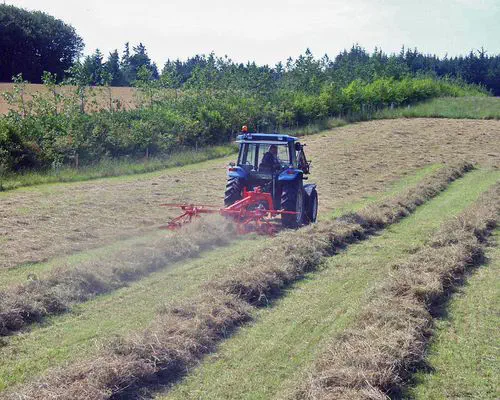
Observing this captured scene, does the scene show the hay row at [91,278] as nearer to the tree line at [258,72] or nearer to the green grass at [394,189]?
the green grass at [394,189]

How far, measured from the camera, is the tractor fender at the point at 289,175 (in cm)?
1322

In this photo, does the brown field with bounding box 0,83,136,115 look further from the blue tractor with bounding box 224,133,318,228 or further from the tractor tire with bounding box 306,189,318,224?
the tractor tire with bounding box 306,189,318,224

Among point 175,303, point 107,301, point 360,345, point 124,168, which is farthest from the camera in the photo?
point 124,168

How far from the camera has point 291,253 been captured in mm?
10102

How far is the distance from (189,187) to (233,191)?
6378mm

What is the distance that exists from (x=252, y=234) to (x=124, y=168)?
11.2 meters

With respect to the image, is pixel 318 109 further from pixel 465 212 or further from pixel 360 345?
pixel 360 345

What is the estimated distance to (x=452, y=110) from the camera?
4578 cm

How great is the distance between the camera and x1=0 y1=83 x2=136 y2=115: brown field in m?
34.9

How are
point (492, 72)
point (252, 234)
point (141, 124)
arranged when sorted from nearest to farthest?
point (252, 234)
point (141, 124)
point (492, 72)

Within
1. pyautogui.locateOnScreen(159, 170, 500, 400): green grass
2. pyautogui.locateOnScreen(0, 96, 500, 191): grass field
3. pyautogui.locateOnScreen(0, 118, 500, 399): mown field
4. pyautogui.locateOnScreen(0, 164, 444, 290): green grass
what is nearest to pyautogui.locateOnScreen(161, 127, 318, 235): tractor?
pyautogui.locateOnScreen(0, 118, 500, 399): mown field

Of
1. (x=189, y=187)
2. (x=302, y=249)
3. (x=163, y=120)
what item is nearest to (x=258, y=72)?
(x=163, y=120)

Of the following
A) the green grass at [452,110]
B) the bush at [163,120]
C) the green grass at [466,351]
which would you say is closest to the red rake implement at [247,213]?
the green grass at [466,351]

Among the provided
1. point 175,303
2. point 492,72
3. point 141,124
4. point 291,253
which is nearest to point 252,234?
point 291,253
